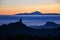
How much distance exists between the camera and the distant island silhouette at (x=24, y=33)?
1325 mm

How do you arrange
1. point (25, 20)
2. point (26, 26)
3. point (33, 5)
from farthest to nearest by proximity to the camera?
1. point (33, 5)
2. point (25, 20)
3. point (26, 26)

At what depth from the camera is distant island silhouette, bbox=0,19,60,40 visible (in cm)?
133

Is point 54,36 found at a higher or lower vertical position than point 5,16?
lower

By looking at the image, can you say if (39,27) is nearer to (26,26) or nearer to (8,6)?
(26,26)

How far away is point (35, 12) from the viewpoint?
5.40 ft

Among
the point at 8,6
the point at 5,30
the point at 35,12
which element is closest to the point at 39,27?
the point at 35,12

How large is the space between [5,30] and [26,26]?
0.23 metres

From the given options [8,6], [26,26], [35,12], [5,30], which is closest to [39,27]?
[26,26]

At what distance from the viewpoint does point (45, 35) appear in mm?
1333

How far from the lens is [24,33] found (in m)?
1.35

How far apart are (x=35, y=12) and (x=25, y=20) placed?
180 mm

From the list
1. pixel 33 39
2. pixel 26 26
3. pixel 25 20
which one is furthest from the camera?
pixel 25 20

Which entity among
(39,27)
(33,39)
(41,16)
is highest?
(41,16)

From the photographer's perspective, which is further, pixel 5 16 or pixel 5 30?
pixel 5 16
